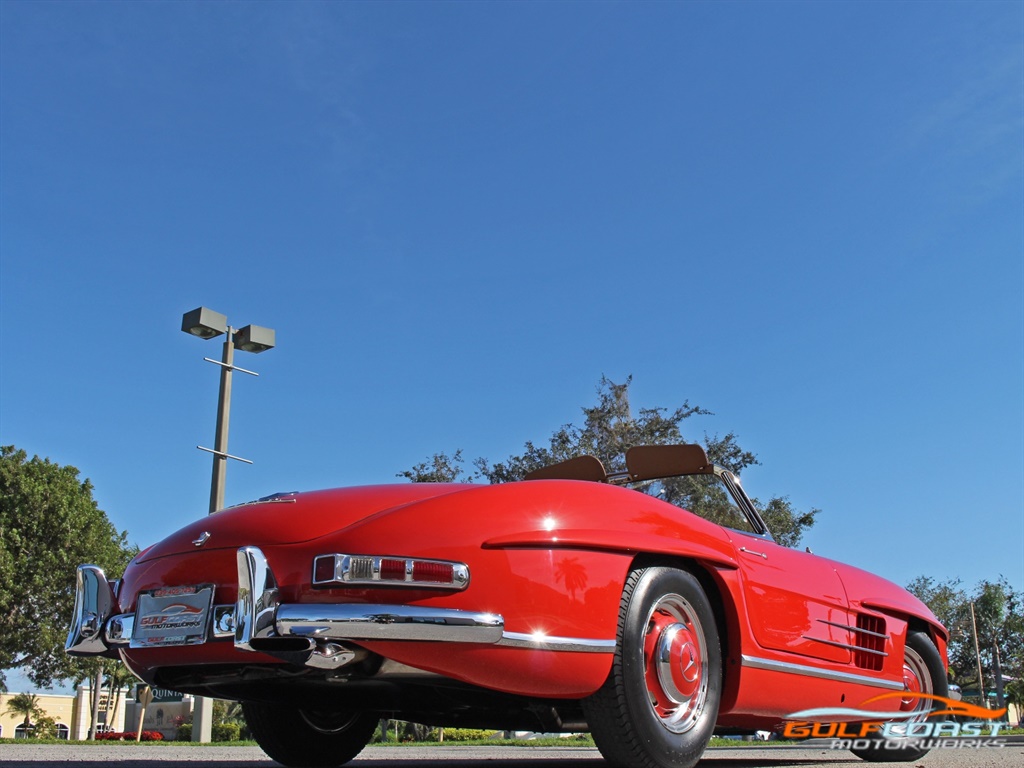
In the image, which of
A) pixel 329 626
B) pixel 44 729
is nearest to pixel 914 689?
pixel 329 626

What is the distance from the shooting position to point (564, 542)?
2.88m

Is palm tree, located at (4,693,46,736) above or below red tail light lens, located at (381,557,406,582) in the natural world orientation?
below

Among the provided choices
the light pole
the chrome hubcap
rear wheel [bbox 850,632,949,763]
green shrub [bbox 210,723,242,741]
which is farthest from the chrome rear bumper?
green shrub [bbox 210,723,242,741]

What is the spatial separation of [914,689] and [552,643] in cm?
296

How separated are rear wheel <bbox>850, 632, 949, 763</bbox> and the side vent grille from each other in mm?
351

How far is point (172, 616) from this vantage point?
9.82 ft

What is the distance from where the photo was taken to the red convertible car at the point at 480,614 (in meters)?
2.68

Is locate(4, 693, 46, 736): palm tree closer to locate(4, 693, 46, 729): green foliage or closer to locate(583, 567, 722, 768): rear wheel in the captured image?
locate(4, 693, 46, 729): green foliage

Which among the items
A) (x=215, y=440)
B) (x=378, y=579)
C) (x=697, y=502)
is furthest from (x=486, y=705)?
(x=697, y=502)

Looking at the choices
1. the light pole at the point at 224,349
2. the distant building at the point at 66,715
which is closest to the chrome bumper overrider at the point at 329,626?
the light pole at the point at 224,349

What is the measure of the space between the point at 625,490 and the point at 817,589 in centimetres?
126

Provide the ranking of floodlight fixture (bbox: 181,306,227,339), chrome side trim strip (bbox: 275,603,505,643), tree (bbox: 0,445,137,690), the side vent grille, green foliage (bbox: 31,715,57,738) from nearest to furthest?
chrome side trim strip (bbox: 275,603,505,643), the side vent grille, floodlight fixture (bbox: 181,306,227,339), tree (bbox: 0,445,137,690), green foliage (bbox: 31,715,57,738)

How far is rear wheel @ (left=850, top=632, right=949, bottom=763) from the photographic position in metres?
4.76

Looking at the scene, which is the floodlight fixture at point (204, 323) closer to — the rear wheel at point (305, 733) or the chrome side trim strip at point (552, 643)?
the rear wheel at point (305, 733)
